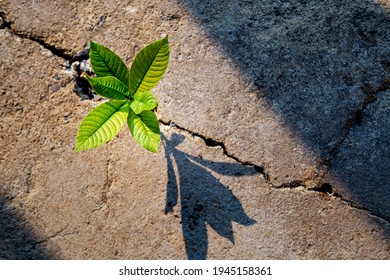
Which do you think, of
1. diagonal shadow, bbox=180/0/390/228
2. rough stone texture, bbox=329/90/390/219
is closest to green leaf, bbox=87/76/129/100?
diagonal shadow, bbox=180/0/390/228

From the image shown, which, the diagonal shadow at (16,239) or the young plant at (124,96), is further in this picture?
the diagonal shadow at (16,239)

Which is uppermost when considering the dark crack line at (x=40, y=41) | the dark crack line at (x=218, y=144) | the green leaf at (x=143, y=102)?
the dark crack line at (x=40, y=41)

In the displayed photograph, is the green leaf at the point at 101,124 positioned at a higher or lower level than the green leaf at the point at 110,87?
lower

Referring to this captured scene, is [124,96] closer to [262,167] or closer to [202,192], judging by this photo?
→ [202,192]

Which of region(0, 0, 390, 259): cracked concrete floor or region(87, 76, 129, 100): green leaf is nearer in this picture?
region(87, 76, 129, 100): green leaf

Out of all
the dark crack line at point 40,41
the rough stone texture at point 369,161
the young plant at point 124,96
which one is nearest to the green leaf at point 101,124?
the young plant at point 124,96

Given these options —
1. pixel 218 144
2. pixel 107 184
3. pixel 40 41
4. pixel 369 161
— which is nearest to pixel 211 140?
pixel 218 144

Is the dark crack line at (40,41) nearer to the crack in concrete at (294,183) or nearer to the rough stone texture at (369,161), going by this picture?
the crack in concrete at (294,183)

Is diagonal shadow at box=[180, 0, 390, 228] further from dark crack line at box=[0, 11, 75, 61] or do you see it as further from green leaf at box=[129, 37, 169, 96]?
dark crack line at box=[0, 11, 75, 61]
